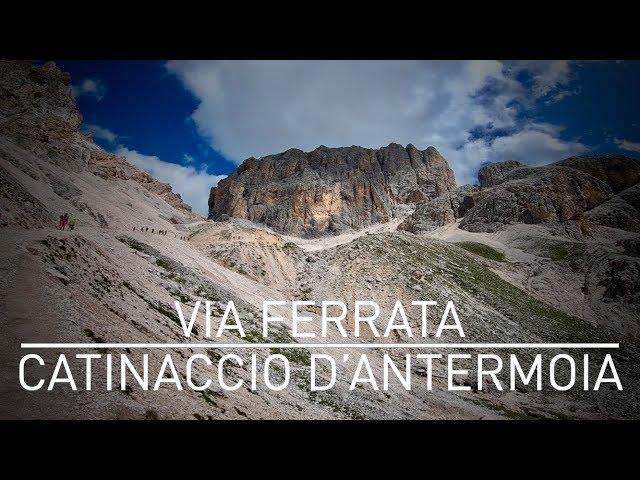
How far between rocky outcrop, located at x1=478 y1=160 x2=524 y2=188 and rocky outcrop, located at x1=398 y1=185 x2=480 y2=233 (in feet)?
59.3

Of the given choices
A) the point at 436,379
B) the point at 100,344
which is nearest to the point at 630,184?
the point at 436,379

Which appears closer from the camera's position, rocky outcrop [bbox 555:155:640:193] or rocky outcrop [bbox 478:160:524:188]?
rocky outcrop [bbox 555:155:640:193]

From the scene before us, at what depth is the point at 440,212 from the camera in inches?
4301

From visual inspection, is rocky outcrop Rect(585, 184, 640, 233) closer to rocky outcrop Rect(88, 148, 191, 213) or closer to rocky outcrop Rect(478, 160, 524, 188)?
rocky outcrop Rect(478, 160, 524, 188)

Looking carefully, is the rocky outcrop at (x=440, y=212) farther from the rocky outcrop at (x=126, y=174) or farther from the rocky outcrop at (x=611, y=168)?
the rocky outcrop at (x=126, y=174)

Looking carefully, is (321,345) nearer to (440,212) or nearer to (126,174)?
(126,174)

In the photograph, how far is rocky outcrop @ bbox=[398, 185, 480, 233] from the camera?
107438 millimetres

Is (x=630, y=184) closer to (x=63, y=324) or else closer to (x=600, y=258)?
(x=600, y=258)

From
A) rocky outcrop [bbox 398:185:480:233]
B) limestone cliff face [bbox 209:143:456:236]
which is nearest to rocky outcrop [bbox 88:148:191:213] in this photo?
limestone cliff face [bbox 209:143:456:236]

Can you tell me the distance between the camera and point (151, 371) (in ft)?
41.7

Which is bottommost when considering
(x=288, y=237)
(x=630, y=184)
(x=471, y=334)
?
(x=471, y=334)

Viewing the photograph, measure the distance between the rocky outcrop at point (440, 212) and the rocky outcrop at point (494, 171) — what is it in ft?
59.3
